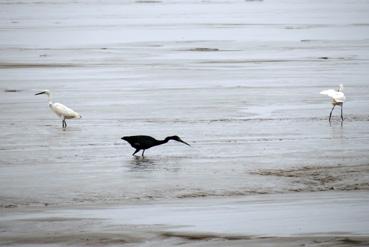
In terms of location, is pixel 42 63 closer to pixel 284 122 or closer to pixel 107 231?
pixel 284 122

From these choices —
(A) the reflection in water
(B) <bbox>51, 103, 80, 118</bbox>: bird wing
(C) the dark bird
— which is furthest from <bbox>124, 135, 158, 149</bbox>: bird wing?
(B) <bbox>51, 103, 80, 118</bbox>: bird wing

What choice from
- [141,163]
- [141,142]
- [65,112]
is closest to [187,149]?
[141,142]

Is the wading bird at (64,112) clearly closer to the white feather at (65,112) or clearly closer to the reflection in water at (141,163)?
the white feather at (65,112)

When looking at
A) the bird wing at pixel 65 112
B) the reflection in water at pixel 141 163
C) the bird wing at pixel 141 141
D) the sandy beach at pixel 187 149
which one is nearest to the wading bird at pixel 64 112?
the bird wing at pixel 65 112

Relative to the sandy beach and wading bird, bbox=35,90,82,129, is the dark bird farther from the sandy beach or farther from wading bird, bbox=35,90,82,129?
wading bird, bbox=35,90,82,129

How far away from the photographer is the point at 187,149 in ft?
52.3

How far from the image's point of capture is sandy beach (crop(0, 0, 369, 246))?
34.3ft

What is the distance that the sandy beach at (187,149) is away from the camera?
10461 millimetres

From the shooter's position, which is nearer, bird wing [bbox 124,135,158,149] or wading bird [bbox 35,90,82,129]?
bird wing [bbox 124,135,158,149]

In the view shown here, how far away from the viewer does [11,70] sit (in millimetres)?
29469

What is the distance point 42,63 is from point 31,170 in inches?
709

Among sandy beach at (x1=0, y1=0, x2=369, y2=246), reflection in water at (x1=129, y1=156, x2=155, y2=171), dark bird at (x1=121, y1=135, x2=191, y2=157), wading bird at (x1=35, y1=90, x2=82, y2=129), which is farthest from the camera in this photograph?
wading bird at (x1=35, y1=90, x2=82, y2=129)

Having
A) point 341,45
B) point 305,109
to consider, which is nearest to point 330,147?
point 305,109

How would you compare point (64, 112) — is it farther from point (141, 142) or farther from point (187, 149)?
point (141, 142)
